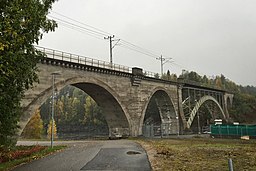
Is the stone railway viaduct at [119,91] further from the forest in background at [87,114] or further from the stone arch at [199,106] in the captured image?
the forest in background at [87,114]

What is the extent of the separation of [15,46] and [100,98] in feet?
106

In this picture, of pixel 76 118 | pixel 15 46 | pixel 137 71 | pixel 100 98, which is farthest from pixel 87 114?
pixel 15 46

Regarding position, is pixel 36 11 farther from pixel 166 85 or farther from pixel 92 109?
pixel 92 109

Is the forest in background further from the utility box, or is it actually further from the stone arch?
the utility box

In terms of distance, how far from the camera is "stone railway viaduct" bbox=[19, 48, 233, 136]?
1126 inches

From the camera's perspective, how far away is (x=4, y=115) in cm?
1111

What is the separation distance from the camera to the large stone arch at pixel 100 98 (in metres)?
27.4

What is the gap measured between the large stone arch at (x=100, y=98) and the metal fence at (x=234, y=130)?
55.3 ft

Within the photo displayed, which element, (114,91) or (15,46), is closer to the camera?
(15,46)

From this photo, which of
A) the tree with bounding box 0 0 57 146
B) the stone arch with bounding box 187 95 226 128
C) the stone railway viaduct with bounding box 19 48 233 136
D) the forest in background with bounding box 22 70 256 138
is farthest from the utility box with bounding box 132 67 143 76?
the forest in background with bounding box 22 70 256 138

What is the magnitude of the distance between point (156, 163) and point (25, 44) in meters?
8.79

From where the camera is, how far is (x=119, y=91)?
4106cm

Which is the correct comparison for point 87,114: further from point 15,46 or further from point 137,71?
point 15,46

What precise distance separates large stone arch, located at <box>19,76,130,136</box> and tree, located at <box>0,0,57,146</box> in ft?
50.5
